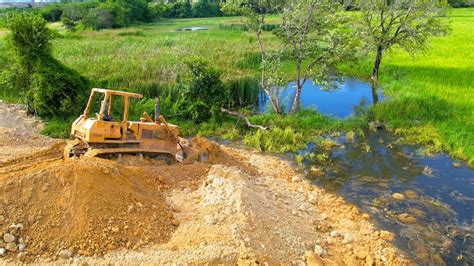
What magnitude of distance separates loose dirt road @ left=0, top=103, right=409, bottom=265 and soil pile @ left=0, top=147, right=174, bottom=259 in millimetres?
20

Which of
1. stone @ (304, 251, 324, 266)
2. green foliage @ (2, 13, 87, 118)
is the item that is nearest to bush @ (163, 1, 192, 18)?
green foliage @ (2, 13, 87, 118)

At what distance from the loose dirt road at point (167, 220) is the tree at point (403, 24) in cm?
1749

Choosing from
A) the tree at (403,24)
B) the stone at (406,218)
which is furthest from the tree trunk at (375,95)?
the stone at (406,218)

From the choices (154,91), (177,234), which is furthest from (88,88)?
(177,234)

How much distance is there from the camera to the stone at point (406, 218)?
12.1 metres

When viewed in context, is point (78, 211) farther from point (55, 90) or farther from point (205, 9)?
point (205, 9)

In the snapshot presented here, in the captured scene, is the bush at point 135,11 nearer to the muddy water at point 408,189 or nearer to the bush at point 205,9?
the bush at point 205,9

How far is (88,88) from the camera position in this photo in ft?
64.0

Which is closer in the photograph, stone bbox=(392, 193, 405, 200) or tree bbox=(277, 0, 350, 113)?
stone bbox=(392, 193, 405, 200)

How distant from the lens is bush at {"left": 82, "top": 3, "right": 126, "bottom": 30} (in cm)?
5301

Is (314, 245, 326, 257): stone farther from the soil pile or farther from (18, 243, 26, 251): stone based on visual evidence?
(18, 243, 26, 251): stone

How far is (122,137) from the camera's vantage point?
12.6m

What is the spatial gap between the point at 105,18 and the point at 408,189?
158 feet

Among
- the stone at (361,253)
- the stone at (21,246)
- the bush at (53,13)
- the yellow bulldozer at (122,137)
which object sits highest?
the bush at (53,13)
